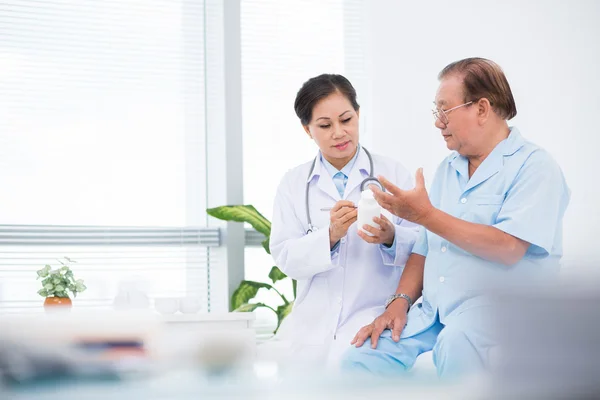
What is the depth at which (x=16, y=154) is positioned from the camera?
12.5 feet

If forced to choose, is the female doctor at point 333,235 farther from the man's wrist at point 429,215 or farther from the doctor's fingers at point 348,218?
the man's wrist at point 429,215

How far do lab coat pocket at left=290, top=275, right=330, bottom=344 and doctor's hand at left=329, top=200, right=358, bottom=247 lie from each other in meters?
0.26

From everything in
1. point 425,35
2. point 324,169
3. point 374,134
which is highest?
point 425,35

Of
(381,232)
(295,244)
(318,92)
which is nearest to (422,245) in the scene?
(381,232)

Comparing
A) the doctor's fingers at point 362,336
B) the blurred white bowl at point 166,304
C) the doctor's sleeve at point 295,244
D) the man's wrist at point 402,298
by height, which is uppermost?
the doctor's sleeve at point 295,244

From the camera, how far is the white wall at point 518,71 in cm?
266

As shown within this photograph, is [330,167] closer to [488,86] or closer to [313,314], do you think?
[313,314]

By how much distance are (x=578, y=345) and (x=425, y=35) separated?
11.4 ft

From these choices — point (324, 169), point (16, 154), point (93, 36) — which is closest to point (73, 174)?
point (16, 154)

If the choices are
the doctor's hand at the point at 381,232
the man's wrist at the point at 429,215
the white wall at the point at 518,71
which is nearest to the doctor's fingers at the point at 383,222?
the doctor's hand at the point at 381,232

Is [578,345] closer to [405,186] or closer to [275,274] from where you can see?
[405,186]

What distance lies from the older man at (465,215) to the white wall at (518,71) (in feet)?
1.17

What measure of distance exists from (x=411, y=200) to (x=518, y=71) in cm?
159

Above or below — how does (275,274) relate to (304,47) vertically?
below
